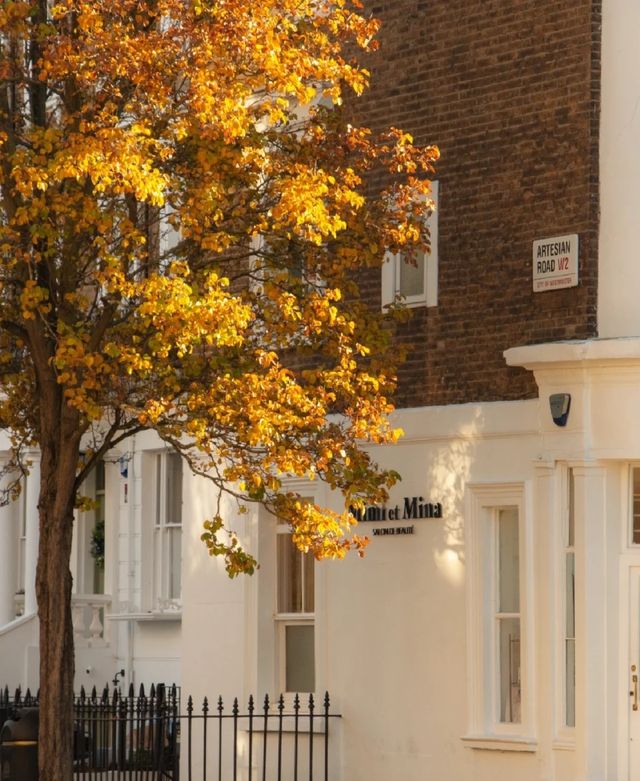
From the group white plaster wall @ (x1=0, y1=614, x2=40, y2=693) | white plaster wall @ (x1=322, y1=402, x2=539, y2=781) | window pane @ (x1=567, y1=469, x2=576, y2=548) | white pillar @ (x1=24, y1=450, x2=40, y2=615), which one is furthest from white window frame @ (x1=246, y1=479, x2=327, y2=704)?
white pillar @ (x1=24, y1=450, x2=40, y2=615)

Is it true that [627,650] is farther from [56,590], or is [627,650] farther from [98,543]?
[98,543]

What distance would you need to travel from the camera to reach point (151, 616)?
25.3 metres

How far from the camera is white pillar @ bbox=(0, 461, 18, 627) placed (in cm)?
2831

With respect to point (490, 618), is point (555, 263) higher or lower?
higher

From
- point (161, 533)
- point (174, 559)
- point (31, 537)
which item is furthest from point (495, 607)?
point (31, 537)

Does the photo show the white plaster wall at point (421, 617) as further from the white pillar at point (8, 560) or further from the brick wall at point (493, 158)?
the white pillar at point (8, 560)

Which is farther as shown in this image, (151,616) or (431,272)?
(151,616)

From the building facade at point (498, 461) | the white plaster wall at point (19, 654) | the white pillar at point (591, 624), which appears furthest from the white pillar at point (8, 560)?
the white pillar at point (591, 624)

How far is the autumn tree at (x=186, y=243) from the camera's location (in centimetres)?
1505

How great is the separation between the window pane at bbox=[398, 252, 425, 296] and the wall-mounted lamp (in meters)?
2.44

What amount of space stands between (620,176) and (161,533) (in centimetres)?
1097

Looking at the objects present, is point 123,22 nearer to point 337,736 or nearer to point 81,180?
point 81,180

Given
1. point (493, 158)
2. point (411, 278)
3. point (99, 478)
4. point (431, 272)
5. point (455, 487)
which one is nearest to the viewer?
point (493, 158)

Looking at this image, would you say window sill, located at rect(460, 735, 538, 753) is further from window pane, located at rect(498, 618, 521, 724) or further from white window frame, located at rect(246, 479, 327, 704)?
white window frame, located at rect(246, 479, 327, 704)
